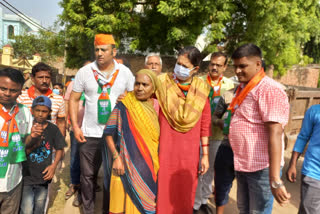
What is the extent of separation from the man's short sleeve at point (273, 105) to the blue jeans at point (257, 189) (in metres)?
0.43

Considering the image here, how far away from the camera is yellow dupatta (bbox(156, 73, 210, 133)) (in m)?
2.38

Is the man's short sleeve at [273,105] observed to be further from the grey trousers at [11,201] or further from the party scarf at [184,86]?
the grey trousers at [11,201]

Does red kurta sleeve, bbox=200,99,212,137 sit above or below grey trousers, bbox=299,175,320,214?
above

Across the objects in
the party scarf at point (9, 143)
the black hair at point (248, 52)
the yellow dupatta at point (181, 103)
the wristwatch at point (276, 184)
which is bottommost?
the wristwatch at point (276, 184)

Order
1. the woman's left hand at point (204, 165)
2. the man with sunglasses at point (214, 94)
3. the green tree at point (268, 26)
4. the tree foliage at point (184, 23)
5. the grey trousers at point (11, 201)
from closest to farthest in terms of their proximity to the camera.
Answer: the grey trousers at point (11, 201)
the woman's left hand at point (204, 165)
the man with sunglasses at point (214, 94)
the tree foliage at point (184, 23)
the green tree at point (268, 26)

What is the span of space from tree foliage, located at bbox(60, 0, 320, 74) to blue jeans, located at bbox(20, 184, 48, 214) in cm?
822

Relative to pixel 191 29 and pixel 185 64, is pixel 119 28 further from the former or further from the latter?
pixel 185 64

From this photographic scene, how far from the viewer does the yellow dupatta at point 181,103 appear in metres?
2.38

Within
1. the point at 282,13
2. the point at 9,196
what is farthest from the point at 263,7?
the point at 9,196

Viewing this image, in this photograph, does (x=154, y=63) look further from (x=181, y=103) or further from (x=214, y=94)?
(x=181, y=103)

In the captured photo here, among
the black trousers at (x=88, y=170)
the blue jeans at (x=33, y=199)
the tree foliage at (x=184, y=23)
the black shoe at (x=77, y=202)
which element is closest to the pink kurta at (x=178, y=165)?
the black trousers at (x=88, y=170)

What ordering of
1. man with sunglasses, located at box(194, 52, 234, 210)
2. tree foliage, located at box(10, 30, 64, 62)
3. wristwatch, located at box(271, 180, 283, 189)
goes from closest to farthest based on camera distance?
wristwatch, located at box(271, 180, 283, 189) → man with sunglasses, located at box(194, 52, 234, 210) → tree foliage, located at box(10, 30, 64, 62)

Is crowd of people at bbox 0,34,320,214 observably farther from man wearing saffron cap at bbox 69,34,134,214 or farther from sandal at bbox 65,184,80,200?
sandal at bbox 65,184,80,200

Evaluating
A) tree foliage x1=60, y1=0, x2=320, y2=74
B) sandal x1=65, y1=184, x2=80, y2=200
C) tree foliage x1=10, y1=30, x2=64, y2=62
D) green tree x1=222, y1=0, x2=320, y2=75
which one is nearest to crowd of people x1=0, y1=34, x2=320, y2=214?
sandal x1=65, y1=184, x2=80, y2=200
